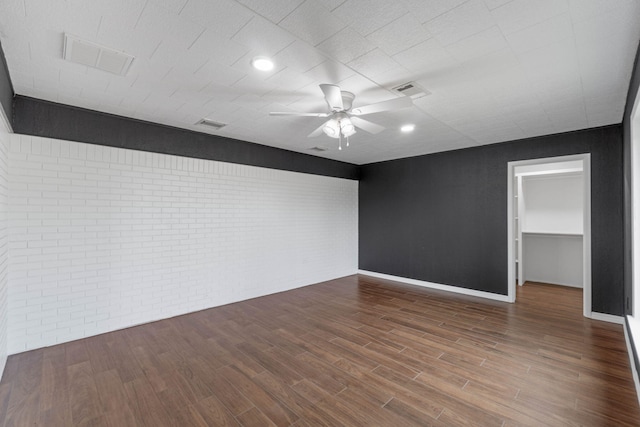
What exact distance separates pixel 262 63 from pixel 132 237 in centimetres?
285

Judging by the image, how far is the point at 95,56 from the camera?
2.26 meters

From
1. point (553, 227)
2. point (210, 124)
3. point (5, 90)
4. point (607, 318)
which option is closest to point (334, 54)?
point (210, 124)

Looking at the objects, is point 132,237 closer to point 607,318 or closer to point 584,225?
point 584,225

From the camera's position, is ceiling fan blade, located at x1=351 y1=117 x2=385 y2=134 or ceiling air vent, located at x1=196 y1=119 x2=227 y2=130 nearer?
ceiling fan blade, located at x1=351 y1=117 x2=385 y2=134

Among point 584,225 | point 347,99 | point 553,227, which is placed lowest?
point 553,227

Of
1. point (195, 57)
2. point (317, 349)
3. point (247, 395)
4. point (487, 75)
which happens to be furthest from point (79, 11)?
point (317, 349)

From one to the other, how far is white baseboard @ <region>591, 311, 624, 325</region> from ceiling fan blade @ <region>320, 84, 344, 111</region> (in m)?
4.51

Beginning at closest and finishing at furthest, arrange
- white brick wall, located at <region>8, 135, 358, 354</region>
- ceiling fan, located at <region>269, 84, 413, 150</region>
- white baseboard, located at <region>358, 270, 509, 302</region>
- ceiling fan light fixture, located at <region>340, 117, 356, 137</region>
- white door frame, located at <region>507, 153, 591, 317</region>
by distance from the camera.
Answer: ceiling fan, located at <region>269, 84, 413, 150</region>
ceiling fan light fixture, located at <region>340, 117, 356, 137</region>
white brick wall, located at <region>8, 135, 358, 354</region>
white door frame, located at <region>507, 153, 591, 317</region>
white baseboard, located at <region>358, 270, 509, 302</region>

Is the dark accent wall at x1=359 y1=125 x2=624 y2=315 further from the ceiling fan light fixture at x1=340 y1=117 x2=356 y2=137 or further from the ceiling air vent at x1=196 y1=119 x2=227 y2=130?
the ceiling air vent at x1=196 y1=119 x2=227 y2=130

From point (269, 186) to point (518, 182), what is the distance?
4.88 m

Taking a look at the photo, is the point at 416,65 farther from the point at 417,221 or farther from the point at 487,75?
the point at 417,221

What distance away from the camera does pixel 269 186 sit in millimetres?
5262

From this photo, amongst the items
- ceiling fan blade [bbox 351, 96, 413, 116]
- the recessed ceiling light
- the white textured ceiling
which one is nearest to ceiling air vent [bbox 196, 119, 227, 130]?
the white textured ceiling

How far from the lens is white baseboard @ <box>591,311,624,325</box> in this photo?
12.4ft
